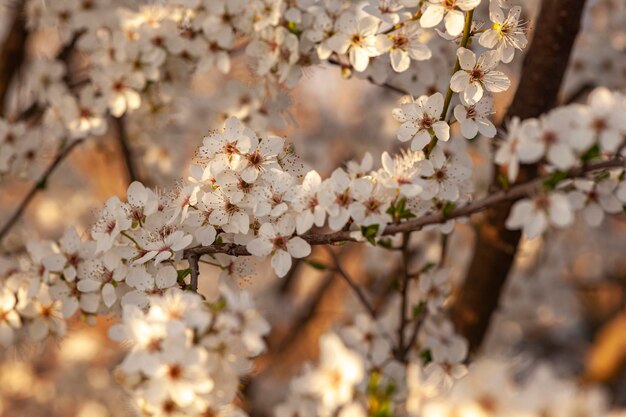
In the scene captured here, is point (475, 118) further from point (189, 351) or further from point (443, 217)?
point (189, 351)

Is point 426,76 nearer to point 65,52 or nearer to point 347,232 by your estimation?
point 347,232

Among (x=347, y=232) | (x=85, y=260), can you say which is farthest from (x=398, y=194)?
(x=85, y=260)

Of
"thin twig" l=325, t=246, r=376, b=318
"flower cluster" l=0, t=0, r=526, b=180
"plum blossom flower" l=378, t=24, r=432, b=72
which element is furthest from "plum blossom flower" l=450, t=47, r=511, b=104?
"thin twig" l=325, t=246, r=376, b=318

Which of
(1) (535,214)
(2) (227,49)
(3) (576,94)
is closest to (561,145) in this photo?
(1) (535,214)

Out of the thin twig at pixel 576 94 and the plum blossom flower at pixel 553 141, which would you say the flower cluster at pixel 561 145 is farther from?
the thin twig at pixel 576 94

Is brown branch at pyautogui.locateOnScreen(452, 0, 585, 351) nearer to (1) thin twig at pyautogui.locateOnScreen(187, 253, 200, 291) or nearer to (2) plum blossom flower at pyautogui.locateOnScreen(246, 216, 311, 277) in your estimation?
(2) plum blossom flower at pyautogui.locateOnScreen(246, 216, 311, 277)

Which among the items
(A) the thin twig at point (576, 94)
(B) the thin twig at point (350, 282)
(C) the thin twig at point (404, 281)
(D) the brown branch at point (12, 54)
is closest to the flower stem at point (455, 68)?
(C) the thin twig at point (404, 281)
